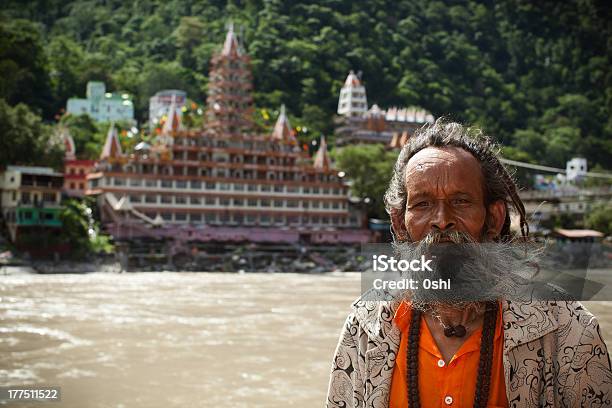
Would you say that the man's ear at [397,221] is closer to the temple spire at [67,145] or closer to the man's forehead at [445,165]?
the man's forehead at [445,165]

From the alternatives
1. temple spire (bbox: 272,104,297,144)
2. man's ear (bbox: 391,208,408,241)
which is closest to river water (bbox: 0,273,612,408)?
man's ear (bbox: 391,208,408,241)

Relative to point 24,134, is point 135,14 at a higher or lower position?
higher

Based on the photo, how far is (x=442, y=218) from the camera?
1783 millimetres

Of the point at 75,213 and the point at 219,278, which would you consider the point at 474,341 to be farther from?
the point at 75,213

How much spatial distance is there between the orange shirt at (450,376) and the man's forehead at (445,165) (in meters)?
0.30

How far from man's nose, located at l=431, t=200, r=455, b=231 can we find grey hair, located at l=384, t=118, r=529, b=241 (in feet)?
0.40

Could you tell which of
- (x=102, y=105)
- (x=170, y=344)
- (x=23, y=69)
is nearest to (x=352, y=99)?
(x=102, y=105)

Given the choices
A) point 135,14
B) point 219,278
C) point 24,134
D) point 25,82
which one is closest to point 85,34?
point 135,14

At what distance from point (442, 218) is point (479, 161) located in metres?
0.19

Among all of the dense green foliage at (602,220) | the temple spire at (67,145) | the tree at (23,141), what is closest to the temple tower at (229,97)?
the temple spire at (67,145)

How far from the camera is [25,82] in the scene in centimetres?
6488

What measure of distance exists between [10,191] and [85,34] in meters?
56.2

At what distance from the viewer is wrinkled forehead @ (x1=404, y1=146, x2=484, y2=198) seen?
183 cm

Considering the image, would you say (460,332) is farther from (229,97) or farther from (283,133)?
(229,97)
